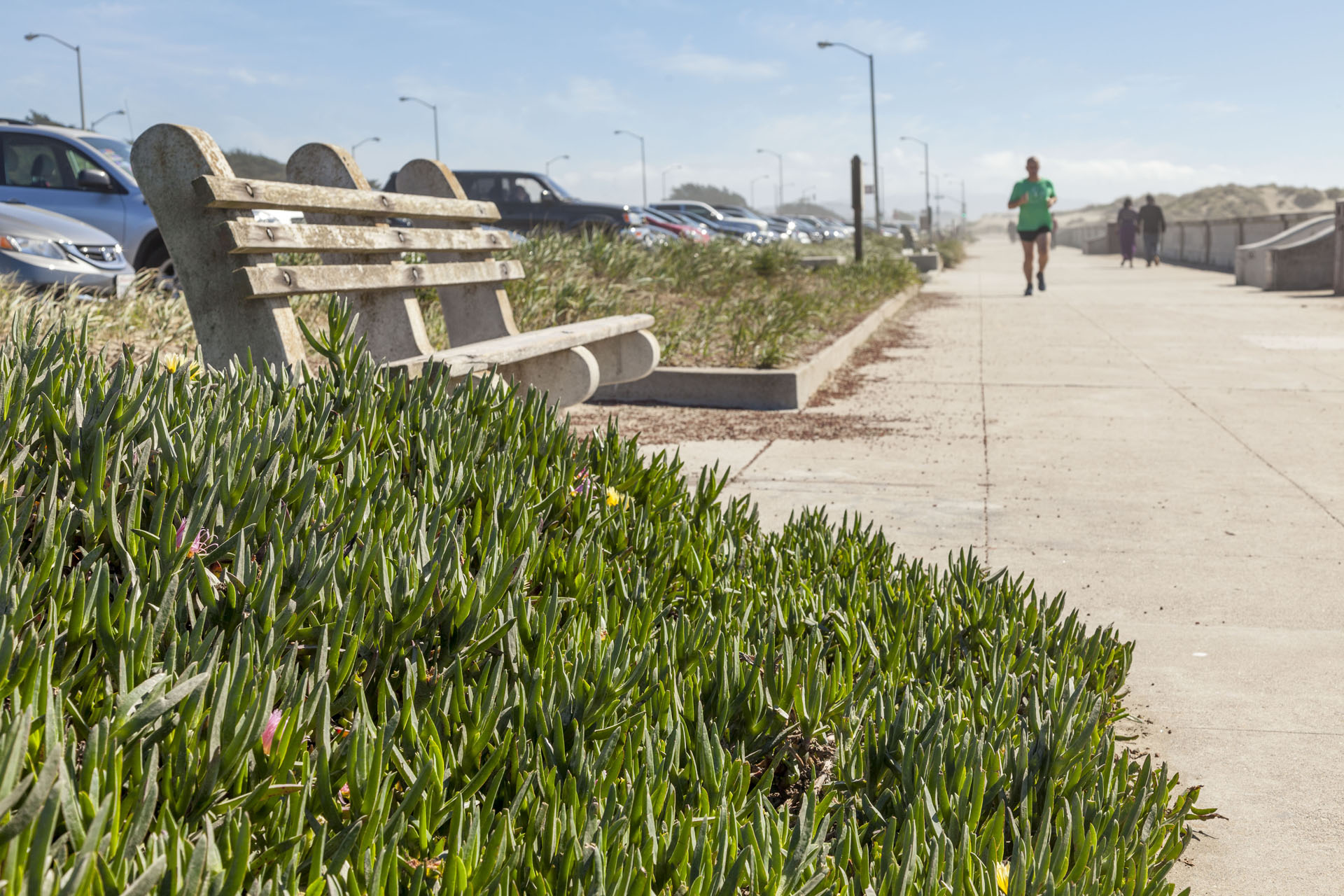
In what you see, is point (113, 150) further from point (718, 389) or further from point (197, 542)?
point (197, 542)

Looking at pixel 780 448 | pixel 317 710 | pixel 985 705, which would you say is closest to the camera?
pixel 317 710

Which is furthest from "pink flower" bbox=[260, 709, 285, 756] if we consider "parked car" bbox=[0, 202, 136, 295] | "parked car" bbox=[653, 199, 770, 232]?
"parked car" bbox=[653, 199, 770, 232]

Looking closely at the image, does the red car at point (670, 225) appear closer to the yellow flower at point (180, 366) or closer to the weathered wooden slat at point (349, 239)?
the weathered wooden slat at point (349, 239)

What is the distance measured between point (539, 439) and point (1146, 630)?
1934mm

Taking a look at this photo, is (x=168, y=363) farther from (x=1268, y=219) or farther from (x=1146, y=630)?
(x=1268, y=219)

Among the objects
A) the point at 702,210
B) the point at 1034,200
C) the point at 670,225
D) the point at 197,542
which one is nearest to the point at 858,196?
the point at 1034,200

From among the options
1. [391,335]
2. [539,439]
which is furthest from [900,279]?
[539,439]

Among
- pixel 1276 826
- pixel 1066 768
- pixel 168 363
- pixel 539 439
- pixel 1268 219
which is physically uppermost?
pixel 1268 219

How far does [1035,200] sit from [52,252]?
589 inches

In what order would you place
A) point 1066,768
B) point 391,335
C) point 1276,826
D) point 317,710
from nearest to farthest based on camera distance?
point 317,710 < point 1066,768 < point 1276,826 < point 391,335

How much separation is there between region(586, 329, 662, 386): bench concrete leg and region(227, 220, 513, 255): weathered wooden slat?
2.57ft

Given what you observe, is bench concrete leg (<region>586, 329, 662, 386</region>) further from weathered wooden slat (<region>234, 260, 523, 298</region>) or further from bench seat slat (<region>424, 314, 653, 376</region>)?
weathered wooden slat (<region>234, 260, 523, 298</region>)

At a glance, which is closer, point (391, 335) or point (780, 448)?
point (391, 335)

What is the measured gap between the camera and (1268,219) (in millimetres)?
26953
